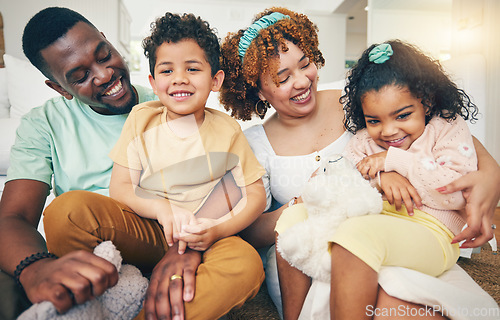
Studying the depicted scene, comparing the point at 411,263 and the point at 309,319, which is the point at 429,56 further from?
the point at 309,319

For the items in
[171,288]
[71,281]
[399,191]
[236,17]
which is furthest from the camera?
[236,17]

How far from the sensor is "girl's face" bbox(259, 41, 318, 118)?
1.01 m

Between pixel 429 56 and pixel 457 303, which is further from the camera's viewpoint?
pixel 429 56

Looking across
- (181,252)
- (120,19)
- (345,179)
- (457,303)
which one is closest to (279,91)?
(345,179)

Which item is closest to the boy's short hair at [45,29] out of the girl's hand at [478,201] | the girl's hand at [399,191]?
the girl's hand at [399,191]

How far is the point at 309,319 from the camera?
71 centimetres

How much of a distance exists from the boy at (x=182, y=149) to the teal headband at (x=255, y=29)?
0.58 feet

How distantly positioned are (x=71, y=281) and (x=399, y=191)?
0.69m

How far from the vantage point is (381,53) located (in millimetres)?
910

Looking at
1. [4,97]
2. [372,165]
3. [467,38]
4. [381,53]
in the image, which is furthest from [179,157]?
[467,38]

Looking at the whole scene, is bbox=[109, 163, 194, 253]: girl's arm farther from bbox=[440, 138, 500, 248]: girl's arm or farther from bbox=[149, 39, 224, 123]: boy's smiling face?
bbox=[440, 138, 500, 248]: girl's arm

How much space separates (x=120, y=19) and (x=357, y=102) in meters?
4.80

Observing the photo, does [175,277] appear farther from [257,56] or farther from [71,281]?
[257,56]

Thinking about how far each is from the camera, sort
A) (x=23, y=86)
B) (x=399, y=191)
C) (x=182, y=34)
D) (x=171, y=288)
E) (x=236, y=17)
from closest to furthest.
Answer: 1. (x=171, y=288)
2. (x=399, y=191)
3. (x=182, y=34)
4. (x=23, y=86)
5. (x=236, y=17)
